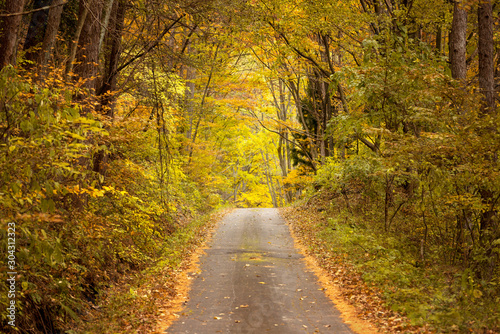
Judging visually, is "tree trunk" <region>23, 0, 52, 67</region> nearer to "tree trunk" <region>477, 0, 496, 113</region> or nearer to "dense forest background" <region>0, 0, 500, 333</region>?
"dense forest background" <region>0, 0, 500, 333</region>

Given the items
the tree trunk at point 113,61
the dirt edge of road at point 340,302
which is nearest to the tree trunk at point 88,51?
the tree trunk at point 113,61

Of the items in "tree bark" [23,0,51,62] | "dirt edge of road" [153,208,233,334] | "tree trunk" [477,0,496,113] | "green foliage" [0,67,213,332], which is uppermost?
"tree bark" [23,0,51,62]

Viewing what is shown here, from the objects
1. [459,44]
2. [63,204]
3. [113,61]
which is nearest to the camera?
[63,204]

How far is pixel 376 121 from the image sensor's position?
11289 millimetres

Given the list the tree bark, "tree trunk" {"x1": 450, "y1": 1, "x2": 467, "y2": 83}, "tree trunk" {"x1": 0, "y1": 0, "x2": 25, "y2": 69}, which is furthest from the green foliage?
"tree trunk" {"x1": 450, "y1": 1, "x2": 467, "y2": 83}

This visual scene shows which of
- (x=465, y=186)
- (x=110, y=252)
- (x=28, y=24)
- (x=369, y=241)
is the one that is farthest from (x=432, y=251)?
(x=28, y=24)

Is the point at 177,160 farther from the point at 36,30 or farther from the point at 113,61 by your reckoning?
the point at 36,30

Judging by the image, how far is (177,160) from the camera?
19.2 meters

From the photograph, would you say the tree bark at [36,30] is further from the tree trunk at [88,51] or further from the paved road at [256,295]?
the paved road at [256,295]

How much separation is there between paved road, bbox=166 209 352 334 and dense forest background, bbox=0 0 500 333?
103cm

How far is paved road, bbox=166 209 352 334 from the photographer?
6875 mm

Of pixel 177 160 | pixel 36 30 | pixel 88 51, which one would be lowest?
pixel 177 160

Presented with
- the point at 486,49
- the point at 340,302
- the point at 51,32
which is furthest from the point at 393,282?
the point at 51,32

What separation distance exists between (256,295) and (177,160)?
11727 millimetres
